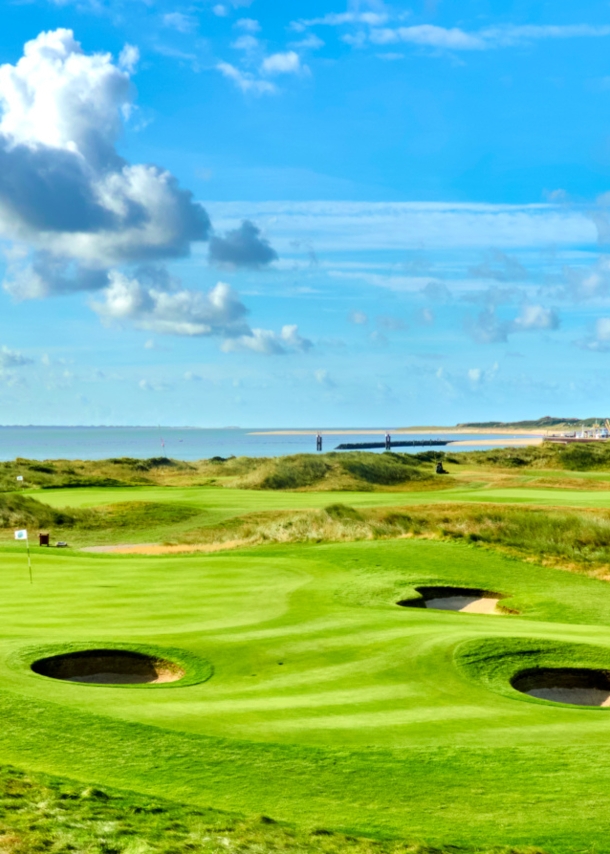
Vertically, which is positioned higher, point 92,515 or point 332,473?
point 332,473

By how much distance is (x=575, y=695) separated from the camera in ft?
40.1

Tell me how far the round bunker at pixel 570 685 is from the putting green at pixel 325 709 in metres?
0.16

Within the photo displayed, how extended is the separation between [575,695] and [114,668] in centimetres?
655

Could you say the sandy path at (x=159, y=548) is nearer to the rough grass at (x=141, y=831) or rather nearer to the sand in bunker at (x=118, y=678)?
the sand in bunker at (x=118, y=678)

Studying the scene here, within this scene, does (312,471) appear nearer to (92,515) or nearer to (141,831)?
(92,515)

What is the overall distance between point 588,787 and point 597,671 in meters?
5.26

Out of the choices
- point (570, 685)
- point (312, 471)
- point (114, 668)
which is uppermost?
point (312, 471)

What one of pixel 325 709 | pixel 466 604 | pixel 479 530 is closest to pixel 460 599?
pixel 466 604

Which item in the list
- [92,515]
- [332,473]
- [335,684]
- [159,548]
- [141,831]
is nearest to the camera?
[141,831]

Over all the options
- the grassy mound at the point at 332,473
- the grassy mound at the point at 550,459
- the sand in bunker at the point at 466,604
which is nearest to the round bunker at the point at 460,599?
the sand in bunker at the point at 466,604

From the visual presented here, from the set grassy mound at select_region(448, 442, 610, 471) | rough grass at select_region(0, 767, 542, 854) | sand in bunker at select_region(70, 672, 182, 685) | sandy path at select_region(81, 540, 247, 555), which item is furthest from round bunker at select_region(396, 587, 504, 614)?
grassy mound at select_region(448, 442, 610, 471)

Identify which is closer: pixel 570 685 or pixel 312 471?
pixel 570 685

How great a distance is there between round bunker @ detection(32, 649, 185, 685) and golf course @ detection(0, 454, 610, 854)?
3cm

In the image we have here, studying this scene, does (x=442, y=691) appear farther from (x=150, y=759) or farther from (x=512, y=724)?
(x=150, y=759)
